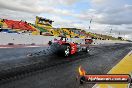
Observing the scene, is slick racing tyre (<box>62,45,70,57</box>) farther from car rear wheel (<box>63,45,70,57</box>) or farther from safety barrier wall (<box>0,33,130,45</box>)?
safety barrier wall (<box>0,33,130,45</box>)

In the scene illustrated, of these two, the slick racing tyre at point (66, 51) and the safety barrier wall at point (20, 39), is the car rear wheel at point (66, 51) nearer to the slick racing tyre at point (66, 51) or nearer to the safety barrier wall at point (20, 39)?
the slick racing tyre at point (66, 51)

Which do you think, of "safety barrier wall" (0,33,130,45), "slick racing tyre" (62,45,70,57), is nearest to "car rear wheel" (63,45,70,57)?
"slick racing tyre" (62,45,70,57)

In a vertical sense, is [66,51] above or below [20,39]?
below

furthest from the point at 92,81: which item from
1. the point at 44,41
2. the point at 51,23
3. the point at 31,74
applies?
the point at 51,23

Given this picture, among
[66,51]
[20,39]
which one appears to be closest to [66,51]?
[66,51]

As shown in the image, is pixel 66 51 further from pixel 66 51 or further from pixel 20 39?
pixel 20 39

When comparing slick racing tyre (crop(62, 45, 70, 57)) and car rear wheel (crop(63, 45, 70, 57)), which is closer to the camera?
slick racing tyre (crop(62, 45, 70, 57))

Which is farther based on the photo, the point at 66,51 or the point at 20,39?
the point at 20,39

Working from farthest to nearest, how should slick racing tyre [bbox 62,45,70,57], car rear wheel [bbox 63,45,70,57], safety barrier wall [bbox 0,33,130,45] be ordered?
safety barrier wall [bbox 0,33,130,45], car rear wheel [bbox 63,45,70,57], slick racing tyre [bbox 62,45,70,57]

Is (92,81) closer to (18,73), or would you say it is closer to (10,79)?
(10,79)

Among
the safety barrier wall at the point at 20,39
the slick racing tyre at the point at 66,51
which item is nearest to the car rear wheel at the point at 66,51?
the slick racing tyre at the point at 66,51

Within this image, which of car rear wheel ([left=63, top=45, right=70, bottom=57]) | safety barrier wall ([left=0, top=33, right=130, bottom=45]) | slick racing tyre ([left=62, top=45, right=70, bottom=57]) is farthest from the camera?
safety barrier wall ([left=0, top=33, right=130, bottom=45])

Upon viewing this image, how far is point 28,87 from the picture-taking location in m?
Answer: 8.05

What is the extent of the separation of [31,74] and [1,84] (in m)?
2.16
